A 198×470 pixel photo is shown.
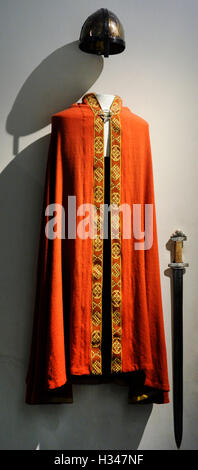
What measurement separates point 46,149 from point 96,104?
0.31 meters

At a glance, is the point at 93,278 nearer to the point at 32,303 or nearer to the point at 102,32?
the point at 32,303

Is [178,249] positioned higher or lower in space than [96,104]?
lower

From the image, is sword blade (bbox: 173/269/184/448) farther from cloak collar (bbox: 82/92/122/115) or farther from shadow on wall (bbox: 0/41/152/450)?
cloak collar (bbox: 82/92/122/115)

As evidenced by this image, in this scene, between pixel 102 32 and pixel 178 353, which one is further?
pixel 178 353

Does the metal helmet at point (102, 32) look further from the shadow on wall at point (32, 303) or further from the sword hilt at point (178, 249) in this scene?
the sword hilt at point (178, 249)

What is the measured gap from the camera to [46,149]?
2.02m

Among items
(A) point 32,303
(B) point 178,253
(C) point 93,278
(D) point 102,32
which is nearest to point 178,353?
(B) point 178,253

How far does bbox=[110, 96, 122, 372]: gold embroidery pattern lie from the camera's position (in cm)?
181

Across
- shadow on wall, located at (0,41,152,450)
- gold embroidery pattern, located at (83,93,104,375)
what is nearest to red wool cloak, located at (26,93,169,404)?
gold embroidery pattern, located at (83,93,104,375)

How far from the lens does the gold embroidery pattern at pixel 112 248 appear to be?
1.80m

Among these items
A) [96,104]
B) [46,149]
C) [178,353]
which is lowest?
[178,353]

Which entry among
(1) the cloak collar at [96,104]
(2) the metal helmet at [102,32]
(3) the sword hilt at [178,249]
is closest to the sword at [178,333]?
(3) the sword hilt at [178,249]

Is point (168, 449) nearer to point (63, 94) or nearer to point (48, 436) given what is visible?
point (48, 436)
